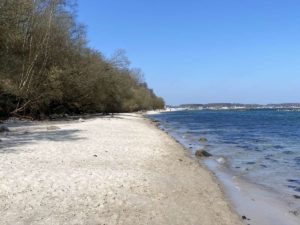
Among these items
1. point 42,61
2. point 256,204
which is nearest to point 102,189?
point 256,204

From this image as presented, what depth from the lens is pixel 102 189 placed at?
36.2ft

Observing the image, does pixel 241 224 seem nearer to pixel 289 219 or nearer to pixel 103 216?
pixel 289 219

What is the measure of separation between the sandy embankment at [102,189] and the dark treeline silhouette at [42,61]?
659 inches

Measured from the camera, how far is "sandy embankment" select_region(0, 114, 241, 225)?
9.00m

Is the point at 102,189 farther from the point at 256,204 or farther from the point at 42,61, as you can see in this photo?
the point at 42,61

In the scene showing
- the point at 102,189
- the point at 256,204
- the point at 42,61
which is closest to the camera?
the point at 102,189

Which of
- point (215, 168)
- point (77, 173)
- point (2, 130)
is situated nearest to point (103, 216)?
point (77, 173)

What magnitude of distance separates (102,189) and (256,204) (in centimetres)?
453

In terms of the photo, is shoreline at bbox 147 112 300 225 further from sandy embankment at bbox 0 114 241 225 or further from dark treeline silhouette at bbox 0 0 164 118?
dark treeline silhouette at bbox 0 0 164 118

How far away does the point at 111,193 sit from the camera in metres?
10.7

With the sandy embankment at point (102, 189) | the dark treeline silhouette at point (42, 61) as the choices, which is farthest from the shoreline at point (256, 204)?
the dark treeline silhouette at point (42, 61)

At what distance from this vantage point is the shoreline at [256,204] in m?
10.6

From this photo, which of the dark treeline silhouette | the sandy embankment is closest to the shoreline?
the sandy embankment

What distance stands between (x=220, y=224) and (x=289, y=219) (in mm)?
2292
